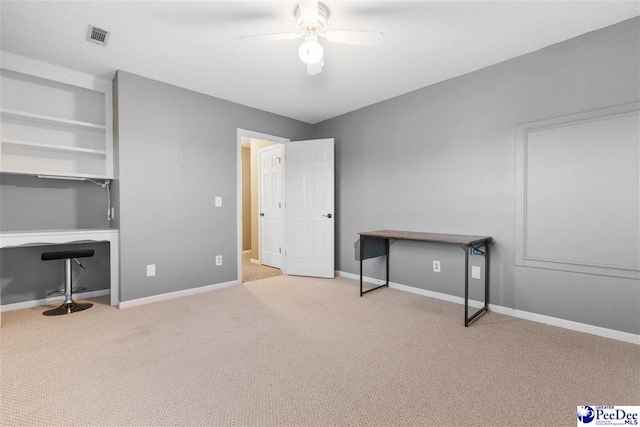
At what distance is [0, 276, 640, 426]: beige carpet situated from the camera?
144cm

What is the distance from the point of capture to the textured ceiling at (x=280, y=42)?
2025 millimetres

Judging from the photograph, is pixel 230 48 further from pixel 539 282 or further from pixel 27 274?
pixel 539 282

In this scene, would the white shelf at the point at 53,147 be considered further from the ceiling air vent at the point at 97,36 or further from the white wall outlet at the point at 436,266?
the white wall outlet at the point at 436,266

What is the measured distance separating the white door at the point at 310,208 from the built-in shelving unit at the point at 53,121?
2248mm

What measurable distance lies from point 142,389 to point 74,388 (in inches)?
15.0

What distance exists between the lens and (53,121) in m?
2.97

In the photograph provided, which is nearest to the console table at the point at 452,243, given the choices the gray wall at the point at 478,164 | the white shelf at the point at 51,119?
the gray wall at the point at 478,164

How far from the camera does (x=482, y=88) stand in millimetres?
2889

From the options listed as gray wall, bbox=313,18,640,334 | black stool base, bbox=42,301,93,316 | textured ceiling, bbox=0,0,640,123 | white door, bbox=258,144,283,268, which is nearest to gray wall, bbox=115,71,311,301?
textured ceiling, bbox=0,0,640,123

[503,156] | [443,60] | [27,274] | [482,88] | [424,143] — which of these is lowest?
[27,274]

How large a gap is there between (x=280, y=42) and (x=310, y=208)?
229 centimetres

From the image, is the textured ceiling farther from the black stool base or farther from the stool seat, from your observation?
the black stool base

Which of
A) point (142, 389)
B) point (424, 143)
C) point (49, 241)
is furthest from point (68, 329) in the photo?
point (424, 143)

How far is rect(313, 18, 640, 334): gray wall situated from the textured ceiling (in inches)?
8.4
